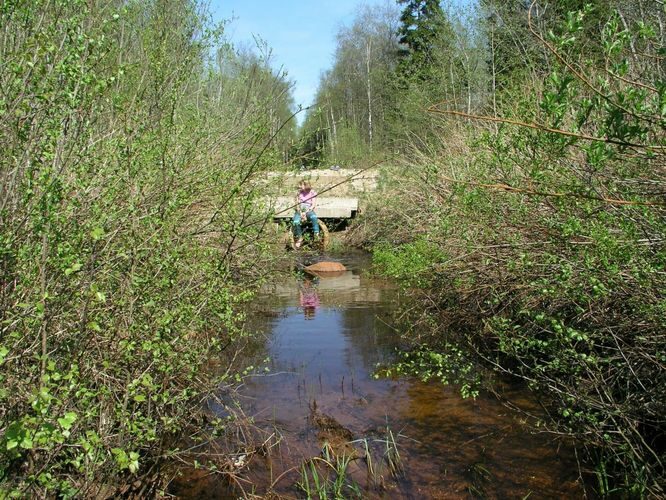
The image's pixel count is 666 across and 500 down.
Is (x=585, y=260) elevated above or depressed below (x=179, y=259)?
below

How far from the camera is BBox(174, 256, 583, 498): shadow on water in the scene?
15.4 feet

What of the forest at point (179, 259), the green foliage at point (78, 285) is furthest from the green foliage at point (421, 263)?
the green foliage at point (78, 285)

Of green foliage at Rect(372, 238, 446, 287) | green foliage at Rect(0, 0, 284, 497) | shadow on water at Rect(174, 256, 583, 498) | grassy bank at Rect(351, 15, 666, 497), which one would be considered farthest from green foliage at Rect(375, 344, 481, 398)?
green foliage at Rect(0, 0, 284, 497)

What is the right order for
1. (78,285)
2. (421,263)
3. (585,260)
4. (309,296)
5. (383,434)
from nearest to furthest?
(78,285), (585,260), (383,434), (421,263), (309,296)

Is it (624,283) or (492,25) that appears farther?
(492,25)

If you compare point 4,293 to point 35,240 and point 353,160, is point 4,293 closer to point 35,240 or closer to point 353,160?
point 35,240

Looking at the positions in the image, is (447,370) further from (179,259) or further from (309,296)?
(309,296)

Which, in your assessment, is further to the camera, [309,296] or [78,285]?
[309,296]

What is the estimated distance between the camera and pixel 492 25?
15.7m

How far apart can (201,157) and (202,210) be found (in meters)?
0.59

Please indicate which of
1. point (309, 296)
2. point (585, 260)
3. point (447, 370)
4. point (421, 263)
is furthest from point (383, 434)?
point (309, 296)

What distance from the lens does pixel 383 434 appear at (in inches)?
221

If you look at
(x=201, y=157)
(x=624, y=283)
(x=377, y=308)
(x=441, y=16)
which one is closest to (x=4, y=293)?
(x=624, y=283)

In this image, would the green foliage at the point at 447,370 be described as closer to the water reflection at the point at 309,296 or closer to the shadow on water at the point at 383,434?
the shadow on water at the point at 383,434
